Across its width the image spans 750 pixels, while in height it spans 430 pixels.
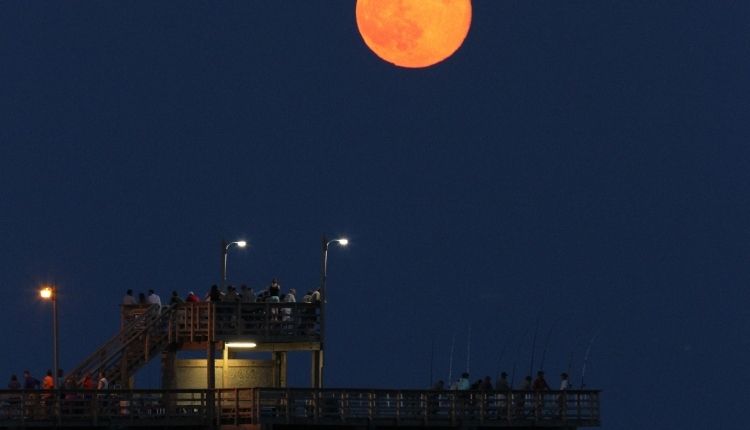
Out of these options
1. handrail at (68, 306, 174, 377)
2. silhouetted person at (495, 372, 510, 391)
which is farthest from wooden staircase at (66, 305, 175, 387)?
silhouetted person at (495, 372, 510, 391)

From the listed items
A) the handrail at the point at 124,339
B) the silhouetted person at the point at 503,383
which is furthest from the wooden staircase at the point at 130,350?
the silhouetted person at the point at 503,383

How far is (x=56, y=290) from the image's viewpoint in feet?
232

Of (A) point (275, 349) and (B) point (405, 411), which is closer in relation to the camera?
(B) point (405, 411)

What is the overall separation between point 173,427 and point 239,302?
631 centimetres

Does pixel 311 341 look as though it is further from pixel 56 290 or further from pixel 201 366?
pixel 56 290

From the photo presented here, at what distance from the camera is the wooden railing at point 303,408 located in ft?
205

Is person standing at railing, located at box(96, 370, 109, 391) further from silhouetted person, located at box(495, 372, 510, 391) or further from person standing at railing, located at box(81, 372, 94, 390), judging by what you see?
silhouetted person, located at box(495, 372, 510, 391)

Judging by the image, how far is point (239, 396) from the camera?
6506cm

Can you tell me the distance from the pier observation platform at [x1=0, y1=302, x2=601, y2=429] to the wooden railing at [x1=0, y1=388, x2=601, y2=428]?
0.10 feet

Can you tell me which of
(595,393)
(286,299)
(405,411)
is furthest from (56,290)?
(595,393)

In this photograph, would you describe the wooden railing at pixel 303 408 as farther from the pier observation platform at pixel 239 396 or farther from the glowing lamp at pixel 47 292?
the glowing lamp at pixel 47 292

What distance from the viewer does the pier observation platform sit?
207ft

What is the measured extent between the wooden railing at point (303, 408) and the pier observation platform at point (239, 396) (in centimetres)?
3

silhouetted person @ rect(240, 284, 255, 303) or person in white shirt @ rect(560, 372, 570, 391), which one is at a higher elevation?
silhouetted person @ rect(240, 284, 255, 303)
